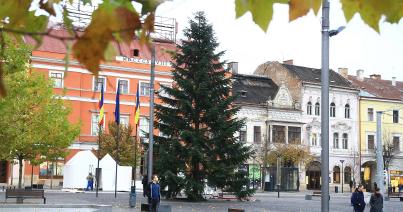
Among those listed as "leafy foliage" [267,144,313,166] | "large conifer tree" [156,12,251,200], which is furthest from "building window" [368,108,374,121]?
"large conifer tree" [156,12,251,200]

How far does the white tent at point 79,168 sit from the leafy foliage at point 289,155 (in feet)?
65.8

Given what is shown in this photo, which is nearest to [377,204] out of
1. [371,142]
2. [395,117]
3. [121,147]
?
[121,147]

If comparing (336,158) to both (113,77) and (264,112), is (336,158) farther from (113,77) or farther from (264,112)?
(113,77)

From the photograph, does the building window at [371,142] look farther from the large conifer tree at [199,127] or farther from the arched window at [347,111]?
the large conifer tree at [199,127]

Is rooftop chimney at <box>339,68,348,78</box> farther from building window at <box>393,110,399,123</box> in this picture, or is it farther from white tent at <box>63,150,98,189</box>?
white tent at <box>63,150,98,189</box>

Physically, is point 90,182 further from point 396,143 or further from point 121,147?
point 396,143

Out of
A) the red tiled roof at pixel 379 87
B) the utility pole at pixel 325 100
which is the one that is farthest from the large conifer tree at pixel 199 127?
the red tiled roof at pixel 379 87

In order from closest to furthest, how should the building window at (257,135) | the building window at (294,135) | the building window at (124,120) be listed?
the building window at (124,120), the building window at (257,135), the building window at (294,135)

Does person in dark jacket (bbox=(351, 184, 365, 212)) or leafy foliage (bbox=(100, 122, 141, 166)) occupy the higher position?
leafy foliage (bbox=(100, 122, 141, 166))

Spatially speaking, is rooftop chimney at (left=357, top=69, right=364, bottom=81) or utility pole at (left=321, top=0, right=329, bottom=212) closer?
utility pole at (left=321, top=0, right=329, bottom=212)

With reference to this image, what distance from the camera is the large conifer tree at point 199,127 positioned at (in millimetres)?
31000

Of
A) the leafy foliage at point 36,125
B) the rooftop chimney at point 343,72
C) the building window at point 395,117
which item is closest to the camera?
the leafy foliage at point 36,125

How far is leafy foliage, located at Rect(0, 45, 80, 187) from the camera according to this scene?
32.2 m

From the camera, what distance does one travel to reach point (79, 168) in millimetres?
40688
